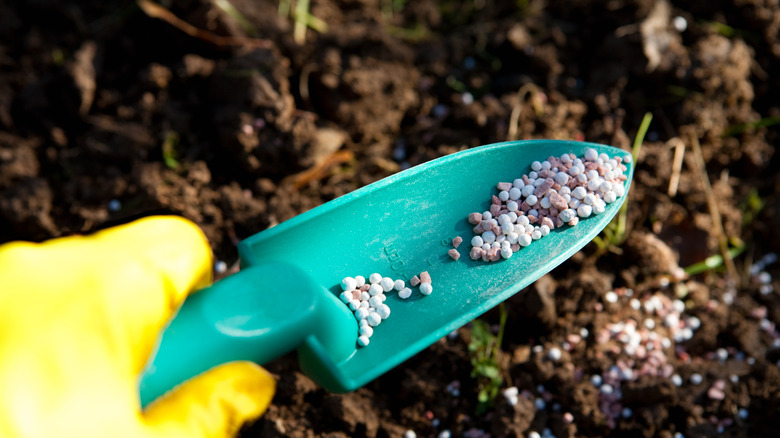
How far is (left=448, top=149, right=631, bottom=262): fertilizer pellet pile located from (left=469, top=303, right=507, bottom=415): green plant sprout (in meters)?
0.23

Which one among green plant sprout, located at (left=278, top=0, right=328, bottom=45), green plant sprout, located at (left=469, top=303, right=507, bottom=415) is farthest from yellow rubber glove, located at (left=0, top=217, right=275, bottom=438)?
green plant sprout, located at (left=278, top=0, right=328, bottom=45)

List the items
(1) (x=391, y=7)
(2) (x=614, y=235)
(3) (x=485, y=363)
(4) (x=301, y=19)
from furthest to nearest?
(1) (x=391, y=7) < (4) (x=301, y=19) < (2) (x=614, y=235) < (3) (x=485, y=363)

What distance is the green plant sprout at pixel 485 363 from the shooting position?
143 cm

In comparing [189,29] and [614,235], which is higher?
[189,29]

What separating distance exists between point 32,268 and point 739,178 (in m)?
1.95

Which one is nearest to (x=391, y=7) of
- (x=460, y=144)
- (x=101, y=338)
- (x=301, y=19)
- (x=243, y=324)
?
(x=301, y=19)

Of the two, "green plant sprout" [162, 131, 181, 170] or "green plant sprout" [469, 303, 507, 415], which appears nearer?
"green plant sprout" [469, 303, 507, 415]

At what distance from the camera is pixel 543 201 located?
1383mm

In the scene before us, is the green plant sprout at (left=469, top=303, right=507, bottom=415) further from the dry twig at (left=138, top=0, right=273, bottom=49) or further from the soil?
the dry twig at (left=138, top=0, right=273, bottom=49)

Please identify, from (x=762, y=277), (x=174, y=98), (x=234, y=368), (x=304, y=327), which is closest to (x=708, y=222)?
(x=762, y=277)

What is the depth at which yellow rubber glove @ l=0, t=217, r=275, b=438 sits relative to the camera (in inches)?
34.5

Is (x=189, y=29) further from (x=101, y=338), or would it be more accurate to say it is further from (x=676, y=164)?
(x=676, y=164)

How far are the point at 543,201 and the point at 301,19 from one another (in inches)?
41.6

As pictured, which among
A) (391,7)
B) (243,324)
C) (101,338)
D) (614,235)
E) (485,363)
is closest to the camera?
(101,338)
